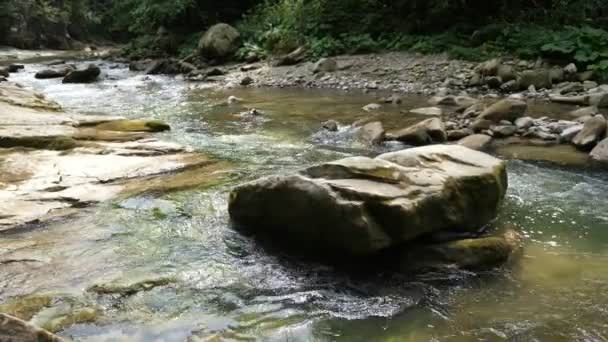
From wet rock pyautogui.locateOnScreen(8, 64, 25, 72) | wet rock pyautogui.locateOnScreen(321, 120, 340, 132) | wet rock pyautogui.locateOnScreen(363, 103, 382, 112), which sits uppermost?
wet rock pyautogui.locateOnScreen(321, 120, 340, 132)

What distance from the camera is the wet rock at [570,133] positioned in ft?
23.1

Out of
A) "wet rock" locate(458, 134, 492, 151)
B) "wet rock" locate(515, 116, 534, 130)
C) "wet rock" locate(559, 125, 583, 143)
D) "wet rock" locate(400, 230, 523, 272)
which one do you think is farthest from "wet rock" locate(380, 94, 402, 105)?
"wet rock" locate(400, 230, 523, 272)

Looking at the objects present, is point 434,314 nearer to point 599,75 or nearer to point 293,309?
point 293,309

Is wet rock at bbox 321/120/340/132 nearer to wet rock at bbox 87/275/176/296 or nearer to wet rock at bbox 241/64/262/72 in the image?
wet rock at bbox 87/275/176/296

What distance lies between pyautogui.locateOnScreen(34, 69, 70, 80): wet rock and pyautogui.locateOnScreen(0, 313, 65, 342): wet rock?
16020 mm

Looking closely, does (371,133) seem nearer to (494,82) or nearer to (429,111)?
(429,111)

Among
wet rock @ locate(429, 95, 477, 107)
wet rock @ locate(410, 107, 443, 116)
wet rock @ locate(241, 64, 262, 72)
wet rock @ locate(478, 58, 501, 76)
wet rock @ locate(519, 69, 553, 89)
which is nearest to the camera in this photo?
wet rock @ locate(410, 107, 443, 116)

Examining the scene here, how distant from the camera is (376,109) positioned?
387 inches

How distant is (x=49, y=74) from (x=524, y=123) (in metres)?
13.8

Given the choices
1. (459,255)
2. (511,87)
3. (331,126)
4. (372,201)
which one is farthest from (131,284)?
(511,87)

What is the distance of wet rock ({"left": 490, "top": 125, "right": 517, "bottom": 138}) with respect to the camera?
24.5 feet

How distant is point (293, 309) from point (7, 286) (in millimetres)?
1674

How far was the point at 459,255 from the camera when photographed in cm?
364

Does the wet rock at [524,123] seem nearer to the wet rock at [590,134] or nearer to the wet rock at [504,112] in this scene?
the wet rock at [504,112]
